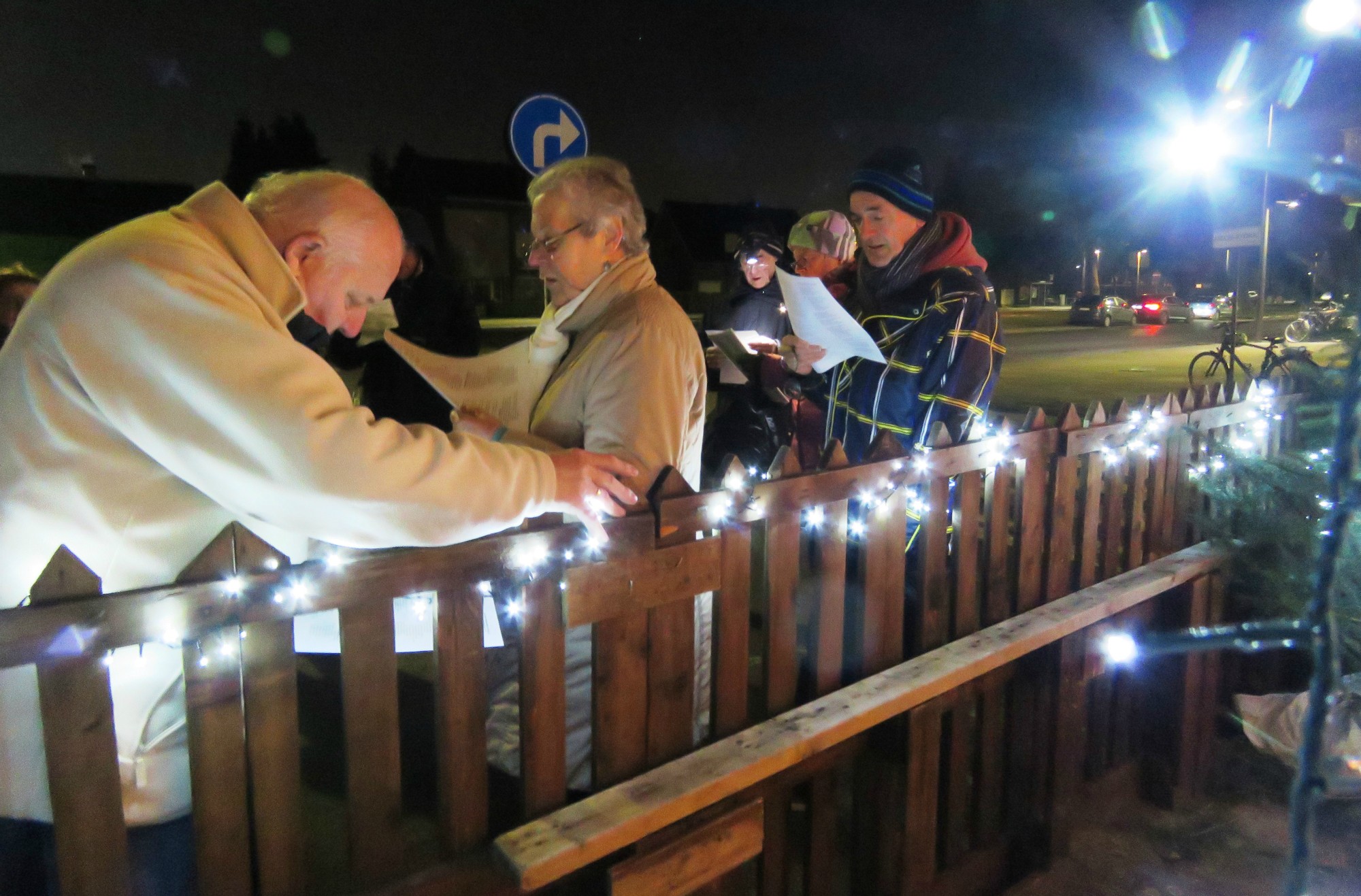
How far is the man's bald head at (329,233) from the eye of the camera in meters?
1.44

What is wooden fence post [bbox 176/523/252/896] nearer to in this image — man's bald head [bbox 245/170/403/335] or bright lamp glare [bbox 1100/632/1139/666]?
man's bald head [bbox 245/170/403/335]

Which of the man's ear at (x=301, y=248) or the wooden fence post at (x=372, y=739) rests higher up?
the man's ear at (x=301, y=248)

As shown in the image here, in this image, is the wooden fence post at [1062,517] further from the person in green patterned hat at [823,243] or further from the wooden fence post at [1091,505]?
the person in green patterned hat at [823,243]

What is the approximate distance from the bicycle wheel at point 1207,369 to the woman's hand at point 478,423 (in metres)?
13.8

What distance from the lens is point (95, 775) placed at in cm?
132


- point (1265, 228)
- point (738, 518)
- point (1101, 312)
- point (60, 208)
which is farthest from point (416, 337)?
point (1101, 312)

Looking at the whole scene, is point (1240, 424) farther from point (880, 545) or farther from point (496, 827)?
point (496, 827)

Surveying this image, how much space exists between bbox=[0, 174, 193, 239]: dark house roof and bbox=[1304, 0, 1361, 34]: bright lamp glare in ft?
91.1

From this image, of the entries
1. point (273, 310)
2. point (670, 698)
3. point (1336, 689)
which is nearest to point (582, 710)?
point (670, 698)

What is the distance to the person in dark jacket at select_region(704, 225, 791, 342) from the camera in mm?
5223

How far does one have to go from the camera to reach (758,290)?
529 centimetres

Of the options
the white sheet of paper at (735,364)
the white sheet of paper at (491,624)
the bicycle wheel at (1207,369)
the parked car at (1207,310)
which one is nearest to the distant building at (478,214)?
the bicycle wheel at (1207,369)

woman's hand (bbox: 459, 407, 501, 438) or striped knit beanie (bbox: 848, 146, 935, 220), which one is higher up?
striped knit beanie (bbox: 848, 146, 935, 220)

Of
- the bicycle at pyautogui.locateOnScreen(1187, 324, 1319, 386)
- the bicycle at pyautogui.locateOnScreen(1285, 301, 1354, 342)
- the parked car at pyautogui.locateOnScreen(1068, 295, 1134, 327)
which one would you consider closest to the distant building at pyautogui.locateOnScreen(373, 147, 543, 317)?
the parked car at pyautogui.locateOnScreen(1068, 295, 1134, 327)
